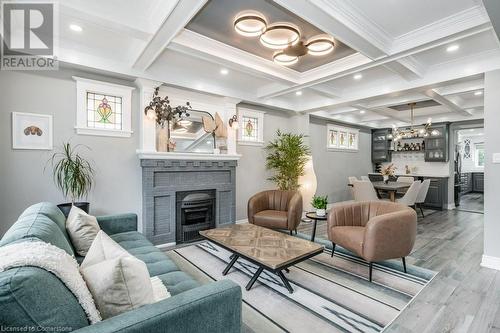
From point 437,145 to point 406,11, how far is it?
6109 mm

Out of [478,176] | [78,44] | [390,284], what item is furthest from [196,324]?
[478,176]

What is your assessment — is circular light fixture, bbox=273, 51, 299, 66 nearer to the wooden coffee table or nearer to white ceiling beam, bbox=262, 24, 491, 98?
white ceiling beam, bbox=262, 24, 491, 98

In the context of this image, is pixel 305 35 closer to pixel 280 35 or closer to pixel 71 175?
pixel 280 35

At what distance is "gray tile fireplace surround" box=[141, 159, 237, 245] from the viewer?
3.80 m

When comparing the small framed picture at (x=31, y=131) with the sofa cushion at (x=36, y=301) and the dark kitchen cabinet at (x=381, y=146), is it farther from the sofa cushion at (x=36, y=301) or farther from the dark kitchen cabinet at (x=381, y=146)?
the dark kitchen cabinet at (x=381, y=146)

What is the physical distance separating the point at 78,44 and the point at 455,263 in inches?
219

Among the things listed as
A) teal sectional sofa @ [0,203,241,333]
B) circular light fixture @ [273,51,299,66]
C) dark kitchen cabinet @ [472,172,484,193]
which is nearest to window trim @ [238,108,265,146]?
circular light fixture @ [273,51,299,66]

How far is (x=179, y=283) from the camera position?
5.77 ft

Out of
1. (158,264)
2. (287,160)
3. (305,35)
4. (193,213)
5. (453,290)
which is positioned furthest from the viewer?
(287,160)

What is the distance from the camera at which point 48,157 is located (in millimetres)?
3227

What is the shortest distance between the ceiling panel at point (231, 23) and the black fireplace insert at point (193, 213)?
2.44m

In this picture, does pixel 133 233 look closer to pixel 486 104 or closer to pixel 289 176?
pixel 289 176

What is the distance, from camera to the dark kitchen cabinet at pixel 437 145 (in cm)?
696

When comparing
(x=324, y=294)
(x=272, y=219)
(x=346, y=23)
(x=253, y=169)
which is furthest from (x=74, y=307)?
(x=253, y=169)
